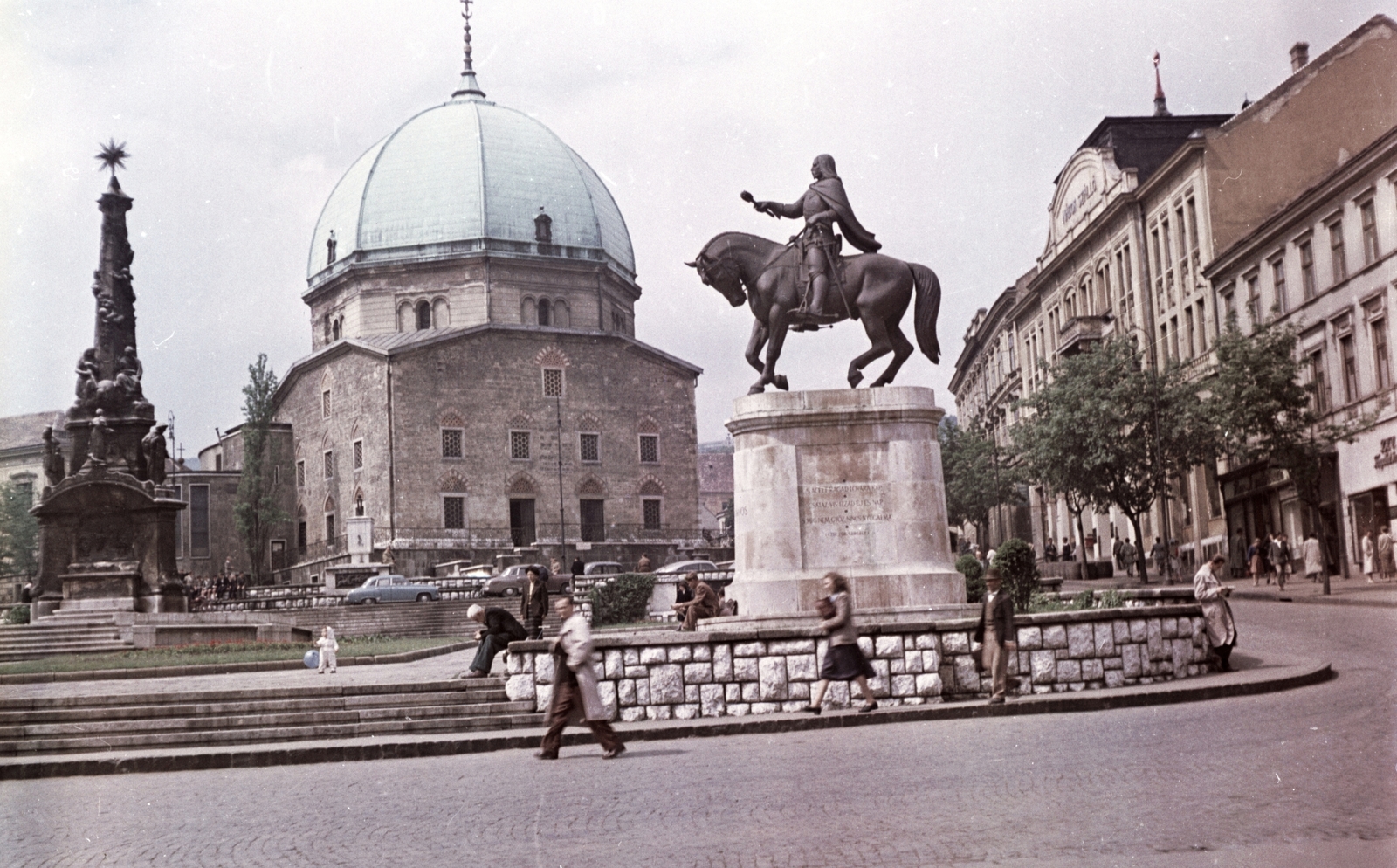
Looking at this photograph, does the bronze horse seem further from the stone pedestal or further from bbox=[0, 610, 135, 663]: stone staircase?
bbox=[0, 610, 135, 663]: stone staircase

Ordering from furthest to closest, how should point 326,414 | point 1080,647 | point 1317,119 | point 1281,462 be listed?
point 326,414, point 1317,119, point 1281,462, point 1080,647

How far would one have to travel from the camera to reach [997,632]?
601 inches

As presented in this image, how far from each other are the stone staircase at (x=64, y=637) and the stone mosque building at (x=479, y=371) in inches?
1347

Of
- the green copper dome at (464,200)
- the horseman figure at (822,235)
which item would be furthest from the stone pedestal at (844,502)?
the green copper dome at (464,200)

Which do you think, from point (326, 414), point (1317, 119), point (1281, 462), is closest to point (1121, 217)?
point (1317, 119)

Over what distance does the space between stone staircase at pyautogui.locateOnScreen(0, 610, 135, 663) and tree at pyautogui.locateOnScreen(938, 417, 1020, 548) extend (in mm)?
38997

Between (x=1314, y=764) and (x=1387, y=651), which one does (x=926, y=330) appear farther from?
(x=1314, y=764)

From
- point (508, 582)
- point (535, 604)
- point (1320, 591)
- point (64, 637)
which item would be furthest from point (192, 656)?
point (508, 582)

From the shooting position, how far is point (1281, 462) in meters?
34.7

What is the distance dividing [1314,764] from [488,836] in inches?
209

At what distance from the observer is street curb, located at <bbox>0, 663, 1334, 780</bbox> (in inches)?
584

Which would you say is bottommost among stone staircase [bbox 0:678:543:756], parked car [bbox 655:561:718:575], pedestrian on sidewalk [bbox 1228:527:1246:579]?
stone staircase [bbox 0:678:543:756]

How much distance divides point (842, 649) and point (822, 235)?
5.66 metres

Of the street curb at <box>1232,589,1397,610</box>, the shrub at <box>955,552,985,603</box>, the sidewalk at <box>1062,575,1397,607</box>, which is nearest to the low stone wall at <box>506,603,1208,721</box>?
the sidewalk at <box>1062,575,1397,607</box>
